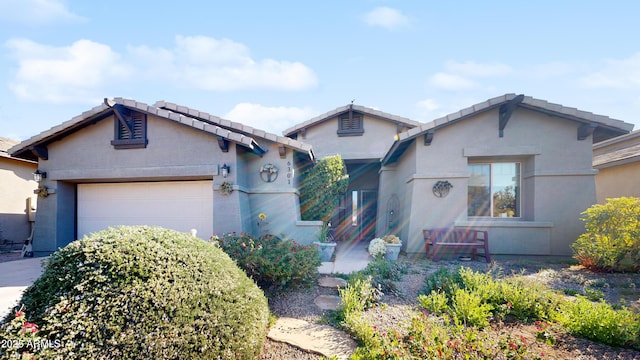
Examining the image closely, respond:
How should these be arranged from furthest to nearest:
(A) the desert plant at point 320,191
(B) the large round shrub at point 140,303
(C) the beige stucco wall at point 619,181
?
(A) the desert plant at point 320,191 < (C) the beige stucco wall at point 619,181 < (B) the large round shrub at point 140,303

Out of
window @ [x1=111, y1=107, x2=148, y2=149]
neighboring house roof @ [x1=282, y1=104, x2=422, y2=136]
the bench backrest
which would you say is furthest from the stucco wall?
window @ [x1=111, y1=107, x2=148, y2=149]

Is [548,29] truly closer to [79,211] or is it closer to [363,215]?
[363,215]

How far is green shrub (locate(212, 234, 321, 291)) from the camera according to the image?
15.6 feet

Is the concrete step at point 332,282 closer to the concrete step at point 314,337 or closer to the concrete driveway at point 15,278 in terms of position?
the concrete step at point 314,337

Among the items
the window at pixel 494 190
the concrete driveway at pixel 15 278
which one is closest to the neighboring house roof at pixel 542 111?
the window at pixel 494 190

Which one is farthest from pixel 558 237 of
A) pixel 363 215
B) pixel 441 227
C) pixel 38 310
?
pixel 38 310

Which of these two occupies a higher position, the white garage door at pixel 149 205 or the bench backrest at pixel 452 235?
the white garage door at pixel 149 205

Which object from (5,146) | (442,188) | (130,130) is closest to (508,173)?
(442,188)

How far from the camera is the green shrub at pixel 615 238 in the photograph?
6.06 metres

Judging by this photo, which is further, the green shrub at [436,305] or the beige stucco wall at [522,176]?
the beige stucco wall at [522,176]

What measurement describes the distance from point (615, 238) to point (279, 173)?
27.1 ft

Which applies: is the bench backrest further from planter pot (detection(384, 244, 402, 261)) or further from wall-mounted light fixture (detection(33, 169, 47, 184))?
wall-mounted light fixture (detection(33, 169, 47, 184))

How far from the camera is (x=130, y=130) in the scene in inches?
327

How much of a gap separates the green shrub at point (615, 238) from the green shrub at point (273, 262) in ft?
20.6
